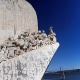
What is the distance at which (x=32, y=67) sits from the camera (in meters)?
8.59

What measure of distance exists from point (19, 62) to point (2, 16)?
1929 millimetres

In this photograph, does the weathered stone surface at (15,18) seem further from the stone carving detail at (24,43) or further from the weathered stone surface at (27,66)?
the weathered stone surface at (27,66)

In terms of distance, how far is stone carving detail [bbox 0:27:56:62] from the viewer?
8.55 metres

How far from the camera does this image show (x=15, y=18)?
381 inches

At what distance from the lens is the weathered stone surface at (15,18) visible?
9.30m

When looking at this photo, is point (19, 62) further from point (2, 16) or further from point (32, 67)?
point (2, 16)

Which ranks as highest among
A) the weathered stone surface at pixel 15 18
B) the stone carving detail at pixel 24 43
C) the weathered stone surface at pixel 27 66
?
the weathered stone surface at pixel 15 18

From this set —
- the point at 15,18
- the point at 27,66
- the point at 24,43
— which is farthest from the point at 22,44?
the point at 15,18

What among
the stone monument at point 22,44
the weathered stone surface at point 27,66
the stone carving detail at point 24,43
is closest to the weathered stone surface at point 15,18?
the stone monument at point 22,44

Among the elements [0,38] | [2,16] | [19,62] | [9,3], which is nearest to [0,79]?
[19,62]

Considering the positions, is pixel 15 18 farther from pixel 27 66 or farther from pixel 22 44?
pixel 27 66

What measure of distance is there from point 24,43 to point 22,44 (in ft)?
0.35

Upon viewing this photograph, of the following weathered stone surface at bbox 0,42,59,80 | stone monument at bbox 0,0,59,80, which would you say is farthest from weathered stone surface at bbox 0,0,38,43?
weathered stone surface at bbox 0,42,59,80

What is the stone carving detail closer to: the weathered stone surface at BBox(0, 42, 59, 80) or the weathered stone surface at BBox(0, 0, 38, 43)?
the weathered stone surface at BBox(0, 42, 59, 80)
